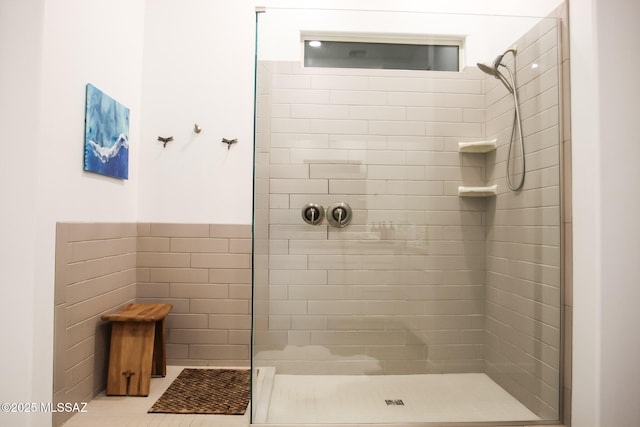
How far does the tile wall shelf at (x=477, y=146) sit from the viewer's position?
193cm

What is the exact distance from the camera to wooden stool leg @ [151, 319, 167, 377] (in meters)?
2.27

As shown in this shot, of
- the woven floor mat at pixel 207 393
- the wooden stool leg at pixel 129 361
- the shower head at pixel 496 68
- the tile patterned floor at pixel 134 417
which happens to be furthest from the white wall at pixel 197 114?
the shower head at pixel 496 68

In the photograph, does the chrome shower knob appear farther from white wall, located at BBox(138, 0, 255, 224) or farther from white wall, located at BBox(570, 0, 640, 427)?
white wall, located at BBox(570, 0, 640, 427)

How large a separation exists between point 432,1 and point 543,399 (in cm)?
251

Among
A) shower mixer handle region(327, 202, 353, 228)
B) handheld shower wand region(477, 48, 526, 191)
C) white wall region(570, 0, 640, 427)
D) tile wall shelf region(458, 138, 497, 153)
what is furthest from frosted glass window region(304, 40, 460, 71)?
shower mixer handle region(327, 202, 353, 228)

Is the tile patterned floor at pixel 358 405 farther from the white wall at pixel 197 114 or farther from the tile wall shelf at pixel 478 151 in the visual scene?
the white wall at pixel 197 114

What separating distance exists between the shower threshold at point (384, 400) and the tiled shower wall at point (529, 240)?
0.42ft

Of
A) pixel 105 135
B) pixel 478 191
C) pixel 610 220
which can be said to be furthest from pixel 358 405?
pixel 105 135

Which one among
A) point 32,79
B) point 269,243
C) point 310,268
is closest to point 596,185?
point 310,268

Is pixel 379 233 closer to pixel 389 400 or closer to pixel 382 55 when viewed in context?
pixel 389 400

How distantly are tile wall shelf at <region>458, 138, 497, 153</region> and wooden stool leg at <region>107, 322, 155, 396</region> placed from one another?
1.96 m

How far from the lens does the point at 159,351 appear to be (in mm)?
2287

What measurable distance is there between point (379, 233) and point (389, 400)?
81 centimetres

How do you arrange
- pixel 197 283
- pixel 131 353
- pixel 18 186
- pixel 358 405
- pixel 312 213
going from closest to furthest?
1. pixel 18 186
2. pixel 358 405
3. pixel 312 213
4. pixel 131 353
5. pixel 197 283
